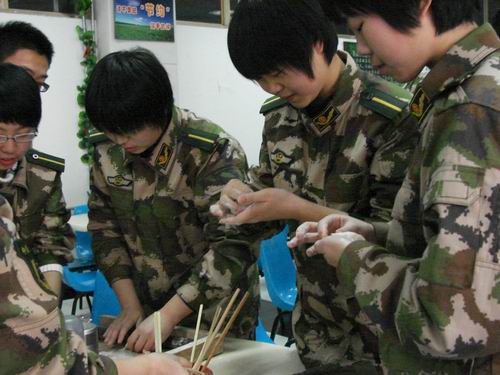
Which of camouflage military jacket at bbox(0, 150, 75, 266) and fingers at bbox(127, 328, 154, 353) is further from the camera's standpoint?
camouflage military jacket at bbox(0, 150, 75, 266)

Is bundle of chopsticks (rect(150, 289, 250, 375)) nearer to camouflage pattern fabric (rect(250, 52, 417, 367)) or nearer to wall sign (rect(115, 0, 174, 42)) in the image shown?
camouflage pattern fabric (rect(250, 52, 417, 367))

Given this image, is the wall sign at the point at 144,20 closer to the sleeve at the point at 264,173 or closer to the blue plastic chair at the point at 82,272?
the blue plastic chair at the point at 82,272

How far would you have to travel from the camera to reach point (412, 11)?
3.02 ft

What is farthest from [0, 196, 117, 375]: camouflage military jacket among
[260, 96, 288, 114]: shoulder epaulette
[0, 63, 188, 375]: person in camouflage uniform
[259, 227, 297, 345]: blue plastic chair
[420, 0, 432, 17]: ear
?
[259, 227, 297, 345]: blue plastic chair

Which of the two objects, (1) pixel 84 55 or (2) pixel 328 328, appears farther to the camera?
(1) pixel 84 55

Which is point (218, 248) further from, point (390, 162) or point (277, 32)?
point (277, 32)

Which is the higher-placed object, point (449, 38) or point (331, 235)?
point (449, 38)

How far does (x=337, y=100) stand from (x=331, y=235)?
544 millimetres

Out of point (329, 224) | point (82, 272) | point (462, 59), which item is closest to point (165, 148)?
point (329, 224)

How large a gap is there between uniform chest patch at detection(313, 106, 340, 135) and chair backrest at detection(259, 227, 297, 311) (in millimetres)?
1842

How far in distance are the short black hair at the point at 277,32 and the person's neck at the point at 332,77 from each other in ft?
0.54

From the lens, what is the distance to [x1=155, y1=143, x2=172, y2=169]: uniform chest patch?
1.87 metres

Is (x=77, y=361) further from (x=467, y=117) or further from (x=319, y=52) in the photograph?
(x=319, y=52)

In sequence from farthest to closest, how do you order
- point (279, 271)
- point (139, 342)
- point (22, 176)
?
point (279, 271), point (22, 176), point (139, 342)
